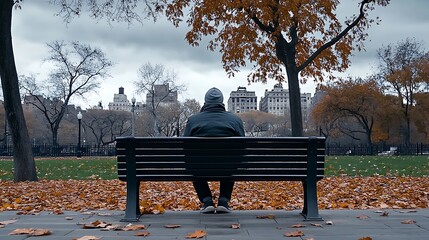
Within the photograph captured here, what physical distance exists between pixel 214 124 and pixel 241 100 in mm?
120147

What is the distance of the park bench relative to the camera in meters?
5.27

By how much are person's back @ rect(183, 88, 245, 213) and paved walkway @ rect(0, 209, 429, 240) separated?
0.20 m

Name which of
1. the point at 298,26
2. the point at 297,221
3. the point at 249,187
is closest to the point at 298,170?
the point at 297,221

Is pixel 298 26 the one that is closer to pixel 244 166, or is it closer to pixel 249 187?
pixel 249 187

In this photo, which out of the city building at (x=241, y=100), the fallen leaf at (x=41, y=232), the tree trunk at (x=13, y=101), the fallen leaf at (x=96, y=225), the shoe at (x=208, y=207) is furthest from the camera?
the city building at (x=241, y=100)

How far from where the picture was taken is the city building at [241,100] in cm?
12456

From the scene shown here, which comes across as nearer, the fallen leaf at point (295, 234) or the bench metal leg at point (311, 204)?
the fallen leaf at point (295, 234)

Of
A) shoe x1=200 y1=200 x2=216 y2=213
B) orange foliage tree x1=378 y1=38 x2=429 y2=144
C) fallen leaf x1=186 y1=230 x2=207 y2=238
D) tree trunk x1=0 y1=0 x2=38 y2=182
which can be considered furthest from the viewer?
orange foliage tree x1=378 y1=38 x2=429 y2=144

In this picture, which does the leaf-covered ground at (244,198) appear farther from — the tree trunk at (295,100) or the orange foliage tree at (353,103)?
the orange foliage tree at (353,103)

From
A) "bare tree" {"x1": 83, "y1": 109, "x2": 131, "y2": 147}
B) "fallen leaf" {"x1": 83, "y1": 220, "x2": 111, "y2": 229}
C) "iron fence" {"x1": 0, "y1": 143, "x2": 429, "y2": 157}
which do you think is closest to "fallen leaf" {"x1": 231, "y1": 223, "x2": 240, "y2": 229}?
"fallen leaf" {"x1": 83, "y1": 220, "x2": 111, "y2": 229}

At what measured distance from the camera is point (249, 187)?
10656mm

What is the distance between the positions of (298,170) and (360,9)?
10.9 m

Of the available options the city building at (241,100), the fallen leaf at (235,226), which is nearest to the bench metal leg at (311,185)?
the fallen leaf at (235,226)

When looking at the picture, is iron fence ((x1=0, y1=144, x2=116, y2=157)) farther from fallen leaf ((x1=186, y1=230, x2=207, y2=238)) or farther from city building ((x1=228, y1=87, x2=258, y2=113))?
city building ((x1=228, y1=87, x2=258, y2=113))
